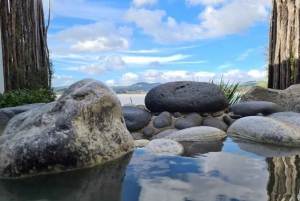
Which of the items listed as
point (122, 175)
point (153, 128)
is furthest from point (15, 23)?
point (122, 175)

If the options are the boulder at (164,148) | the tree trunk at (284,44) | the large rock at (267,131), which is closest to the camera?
the boulder at (164,148)

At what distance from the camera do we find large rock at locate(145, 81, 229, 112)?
5.24 metres

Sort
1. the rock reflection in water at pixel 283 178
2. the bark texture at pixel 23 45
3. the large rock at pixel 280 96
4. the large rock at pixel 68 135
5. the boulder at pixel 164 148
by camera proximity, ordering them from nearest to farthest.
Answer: the rock reflection in water at pixel 283 178 → the large rock at pixel 68 135 → the boulder at pixel 164 148 → the large rock at pixel 280 96 → the bark texture at pixel 23 45

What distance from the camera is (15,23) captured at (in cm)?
908

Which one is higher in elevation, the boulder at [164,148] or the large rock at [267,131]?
the large rock at [267,131]

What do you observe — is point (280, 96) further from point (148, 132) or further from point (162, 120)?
point (148, 132)

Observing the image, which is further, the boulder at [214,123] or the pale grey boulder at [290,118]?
the boulder at [214,123]

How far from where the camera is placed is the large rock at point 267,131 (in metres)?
3.45

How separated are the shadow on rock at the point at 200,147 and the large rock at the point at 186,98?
1.66m

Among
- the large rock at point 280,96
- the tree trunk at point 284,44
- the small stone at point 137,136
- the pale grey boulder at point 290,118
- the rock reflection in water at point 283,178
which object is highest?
the tree trunk at point 284,44

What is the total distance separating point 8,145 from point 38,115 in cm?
35

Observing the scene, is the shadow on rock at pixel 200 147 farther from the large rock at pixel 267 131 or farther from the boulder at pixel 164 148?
the large rock at pixel 267 131

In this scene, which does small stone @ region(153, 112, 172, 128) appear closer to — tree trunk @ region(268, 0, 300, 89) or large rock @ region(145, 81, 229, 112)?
large rock @ region(145, 81, 229, 112)

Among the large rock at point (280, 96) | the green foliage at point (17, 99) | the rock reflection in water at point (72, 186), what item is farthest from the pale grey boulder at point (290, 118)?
the green foliage at point (17, 99)
